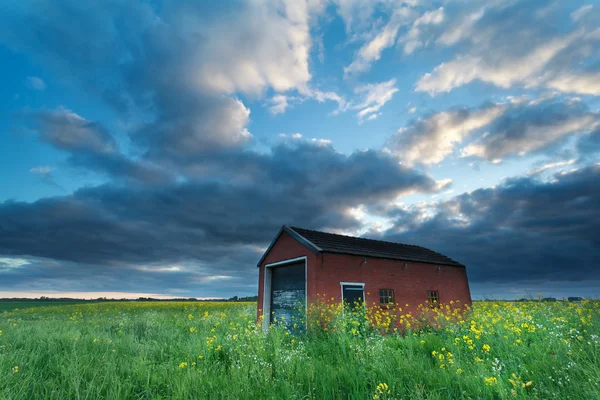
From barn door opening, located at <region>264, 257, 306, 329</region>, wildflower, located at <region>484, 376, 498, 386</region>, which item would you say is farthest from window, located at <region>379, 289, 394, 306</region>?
wildflower, located at <region>484, 376, 498, 386</region>

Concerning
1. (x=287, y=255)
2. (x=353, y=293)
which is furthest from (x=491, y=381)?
(x=287, y=255)

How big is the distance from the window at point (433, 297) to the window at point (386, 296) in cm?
335

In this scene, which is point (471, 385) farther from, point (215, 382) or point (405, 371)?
point (215, 382)

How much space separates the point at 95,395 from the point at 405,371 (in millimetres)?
5520

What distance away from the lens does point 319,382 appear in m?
4.89

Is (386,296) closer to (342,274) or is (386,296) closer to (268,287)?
(342,274)

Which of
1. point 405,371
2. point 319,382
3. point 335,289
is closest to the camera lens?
point 319,382

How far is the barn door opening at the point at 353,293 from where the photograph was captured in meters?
14.1

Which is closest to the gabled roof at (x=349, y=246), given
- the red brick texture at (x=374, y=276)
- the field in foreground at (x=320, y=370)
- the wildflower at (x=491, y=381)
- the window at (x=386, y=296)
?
the red brick texture at (x=374, y=276)

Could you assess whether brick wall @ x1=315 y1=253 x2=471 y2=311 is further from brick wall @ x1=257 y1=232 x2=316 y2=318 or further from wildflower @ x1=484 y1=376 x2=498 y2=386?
wildflower @ x1=484 y1=376 x2=498 y2=386

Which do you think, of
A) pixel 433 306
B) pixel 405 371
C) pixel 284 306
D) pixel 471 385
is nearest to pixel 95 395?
pixel 405 371

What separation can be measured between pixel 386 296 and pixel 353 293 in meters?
2.56

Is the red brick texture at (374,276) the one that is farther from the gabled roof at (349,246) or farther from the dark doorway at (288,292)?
the dark doorway at (288,292)

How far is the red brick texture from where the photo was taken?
1363 centimetres
